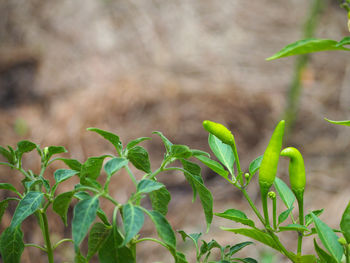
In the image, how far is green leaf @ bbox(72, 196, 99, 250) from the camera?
1.02 feet

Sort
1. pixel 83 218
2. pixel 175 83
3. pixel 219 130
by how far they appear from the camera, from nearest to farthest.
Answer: pixel 83 218
pixel 219 130
pixel 175 83

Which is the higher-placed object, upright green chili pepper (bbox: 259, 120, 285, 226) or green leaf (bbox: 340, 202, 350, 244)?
upright green chili pepper (bbox: 259, 120, 285, 226)

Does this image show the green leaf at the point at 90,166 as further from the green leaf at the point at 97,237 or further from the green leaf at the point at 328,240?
the green leaf at the point at 328,240

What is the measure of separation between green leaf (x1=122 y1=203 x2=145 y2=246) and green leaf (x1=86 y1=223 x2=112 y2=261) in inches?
2.8

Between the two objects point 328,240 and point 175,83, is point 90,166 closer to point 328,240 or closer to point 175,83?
point 328,240

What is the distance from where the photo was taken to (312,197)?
2221mm

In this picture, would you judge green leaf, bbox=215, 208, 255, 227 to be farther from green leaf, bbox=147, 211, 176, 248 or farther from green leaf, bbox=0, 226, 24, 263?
green leaf, bbox=0, 226, 24, 263

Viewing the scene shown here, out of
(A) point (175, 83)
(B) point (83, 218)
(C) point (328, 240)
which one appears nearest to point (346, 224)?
(C) point (328, 240)

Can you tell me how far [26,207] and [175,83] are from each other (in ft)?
7.75

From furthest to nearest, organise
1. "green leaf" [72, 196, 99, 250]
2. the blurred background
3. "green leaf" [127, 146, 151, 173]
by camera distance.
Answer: the blurred background
"green leaf" [127, 146, 151, 173]
"green leaf" [72, 196, 99, 250]

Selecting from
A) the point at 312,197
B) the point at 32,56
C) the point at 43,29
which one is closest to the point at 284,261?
the point at 312,197

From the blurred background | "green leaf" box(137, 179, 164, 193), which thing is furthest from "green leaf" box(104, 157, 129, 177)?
the blurred background

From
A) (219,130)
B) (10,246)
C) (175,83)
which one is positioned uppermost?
(219,130)

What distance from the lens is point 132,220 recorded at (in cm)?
32
